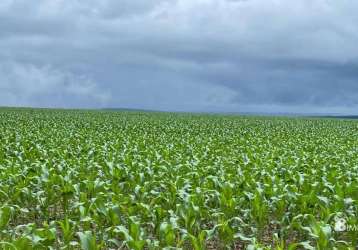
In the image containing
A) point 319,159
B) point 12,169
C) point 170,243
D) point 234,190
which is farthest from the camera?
point 319,159

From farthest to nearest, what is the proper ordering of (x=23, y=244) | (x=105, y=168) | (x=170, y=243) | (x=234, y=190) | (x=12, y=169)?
(x=105, y=168), (x=12, y=169), (x=234, y=190), (x=170, y=243), (x=23, y=244)

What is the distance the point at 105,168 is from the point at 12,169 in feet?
6.74

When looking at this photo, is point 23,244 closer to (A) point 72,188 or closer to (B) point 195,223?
(B) point 195,223

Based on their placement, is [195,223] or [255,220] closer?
[195,223]

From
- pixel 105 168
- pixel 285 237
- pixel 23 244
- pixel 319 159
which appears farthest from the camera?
pixel 319 159

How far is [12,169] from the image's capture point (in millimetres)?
11148

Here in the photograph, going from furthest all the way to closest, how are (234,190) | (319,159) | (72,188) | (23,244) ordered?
1. (319,159)
2. (234,190)
3. (72,188)
4. (23,244)

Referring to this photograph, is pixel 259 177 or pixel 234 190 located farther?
pixel 259 177

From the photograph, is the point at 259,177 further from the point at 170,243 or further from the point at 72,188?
the point at 170,243

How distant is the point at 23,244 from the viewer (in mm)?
5133

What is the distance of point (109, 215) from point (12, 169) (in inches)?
200

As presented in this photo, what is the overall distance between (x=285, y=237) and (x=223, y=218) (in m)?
0.92

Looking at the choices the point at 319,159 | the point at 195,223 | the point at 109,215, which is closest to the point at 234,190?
the point at 195,223

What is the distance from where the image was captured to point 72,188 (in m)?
8.66
